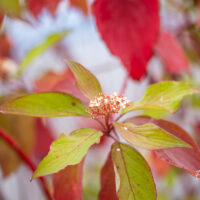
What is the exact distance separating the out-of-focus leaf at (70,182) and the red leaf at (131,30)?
14cm

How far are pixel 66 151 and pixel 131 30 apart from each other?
0.61 ft

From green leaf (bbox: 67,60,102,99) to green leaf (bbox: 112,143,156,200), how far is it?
54 mm

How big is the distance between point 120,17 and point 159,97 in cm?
14

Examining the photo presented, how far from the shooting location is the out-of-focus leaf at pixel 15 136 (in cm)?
44

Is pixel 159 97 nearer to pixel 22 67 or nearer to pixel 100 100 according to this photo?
pixel 100 100

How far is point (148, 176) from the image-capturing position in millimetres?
220

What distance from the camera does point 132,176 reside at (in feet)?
0.72

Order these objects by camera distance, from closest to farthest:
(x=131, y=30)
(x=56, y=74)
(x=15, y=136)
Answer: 1. (x=131, y=30)
2. (x=15, y=136)
3. (x=56, y=74)

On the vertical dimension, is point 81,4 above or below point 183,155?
above

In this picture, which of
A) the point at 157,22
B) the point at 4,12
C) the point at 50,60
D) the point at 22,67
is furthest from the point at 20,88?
the point at 50,60

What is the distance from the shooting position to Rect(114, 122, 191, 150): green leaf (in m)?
0.21

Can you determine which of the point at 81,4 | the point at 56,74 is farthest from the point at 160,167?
the point at 81,4

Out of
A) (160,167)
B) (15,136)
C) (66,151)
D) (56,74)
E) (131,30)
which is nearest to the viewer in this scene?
(66,151)

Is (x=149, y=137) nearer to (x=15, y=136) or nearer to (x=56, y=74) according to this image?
(x=15, y=136)
